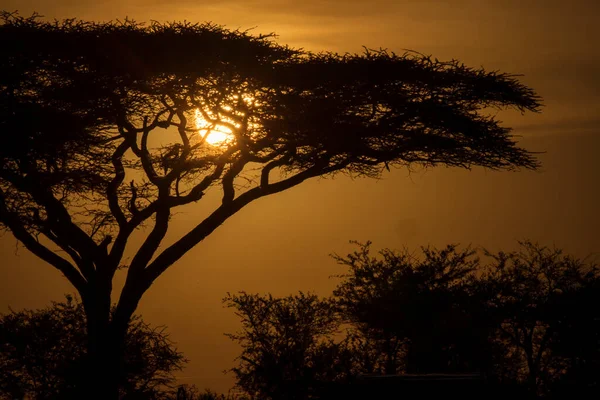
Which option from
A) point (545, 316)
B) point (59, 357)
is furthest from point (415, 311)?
point (59, 357)

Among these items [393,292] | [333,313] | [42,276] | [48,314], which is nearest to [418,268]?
[393,292]

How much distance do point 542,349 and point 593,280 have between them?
291 centimetres

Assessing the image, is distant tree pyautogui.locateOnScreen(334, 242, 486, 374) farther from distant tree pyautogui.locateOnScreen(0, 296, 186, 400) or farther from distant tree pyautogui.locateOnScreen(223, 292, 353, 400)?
distant tree pyautogui.locateOnScreen(0, 296, 186, 400)

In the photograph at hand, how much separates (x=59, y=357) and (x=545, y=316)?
12.1 m

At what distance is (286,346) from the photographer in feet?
73.7

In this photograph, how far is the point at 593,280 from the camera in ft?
90.1

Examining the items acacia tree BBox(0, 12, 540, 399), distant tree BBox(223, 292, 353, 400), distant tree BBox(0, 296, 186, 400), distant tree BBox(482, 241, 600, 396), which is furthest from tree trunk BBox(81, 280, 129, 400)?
distant tree BBox(482, 241, 600, 396)

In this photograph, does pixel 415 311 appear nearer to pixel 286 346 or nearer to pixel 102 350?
pixel 286 346

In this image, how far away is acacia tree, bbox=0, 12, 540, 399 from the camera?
64.1 ft

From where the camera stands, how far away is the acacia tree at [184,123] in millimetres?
19547

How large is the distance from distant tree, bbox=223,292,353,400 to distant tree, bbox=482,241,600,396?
461cm

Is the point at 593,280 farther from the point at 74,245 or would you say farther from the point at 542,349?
the point at 74,245

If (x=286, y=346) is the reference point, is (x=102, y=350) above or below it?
below

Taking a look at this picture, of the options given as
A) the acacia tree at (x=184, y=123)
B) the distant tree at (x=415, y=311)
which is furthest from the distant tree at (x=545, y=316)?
the acacia tree at (x=184, y=123)
